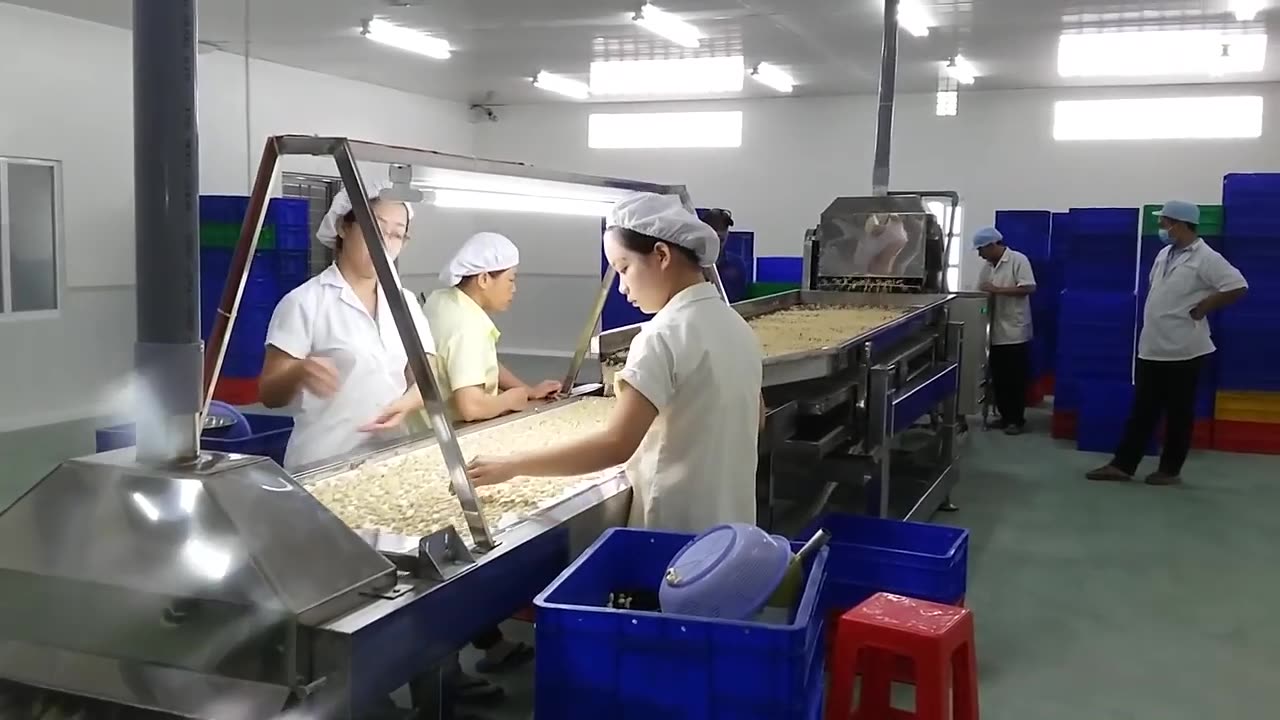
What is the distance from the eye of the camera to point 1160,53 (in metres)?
8.07

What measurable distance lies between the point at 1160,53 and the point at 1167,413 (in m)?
3.56

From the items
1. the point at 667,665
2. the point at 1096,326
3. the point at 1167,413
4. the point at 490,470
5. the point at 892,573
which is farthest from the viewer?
the point at 1096,326

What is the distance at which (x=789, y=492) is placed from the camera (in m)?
4.62

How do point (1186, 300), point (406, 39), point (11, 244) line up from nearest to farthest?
point (1186, 300) → point (11, 244) → point (406, 39)

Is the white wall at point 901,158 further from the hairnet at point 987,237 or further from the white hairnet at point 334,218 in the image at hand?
the white hairnet at point 334,218

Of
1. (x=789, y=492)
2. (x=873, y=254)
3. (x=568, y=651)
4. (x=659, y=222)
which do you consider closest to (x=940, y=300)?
(x=873, y=254)

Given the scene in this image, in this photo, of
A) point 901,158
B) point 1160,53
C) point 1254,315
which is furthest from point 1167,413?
point 901,158

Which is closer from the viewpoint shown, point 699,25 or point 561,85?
point 699,25

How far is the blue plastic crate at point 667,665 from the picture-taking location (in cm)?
148

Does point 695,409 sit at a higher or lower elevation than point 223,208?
lower

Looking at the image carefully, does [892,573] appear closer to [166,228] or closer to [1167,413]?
[166,228]

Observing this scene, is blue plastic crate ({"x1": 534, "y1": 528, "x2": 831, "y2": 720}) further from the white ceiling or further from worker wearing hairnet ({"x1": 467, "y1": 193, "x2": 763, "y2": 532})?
the white ceiling

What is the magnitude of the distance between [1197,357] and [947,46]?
10.9 ft

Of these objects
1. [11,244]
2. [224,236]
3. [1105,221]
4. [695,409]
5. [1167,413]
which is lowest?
[1167,413]
